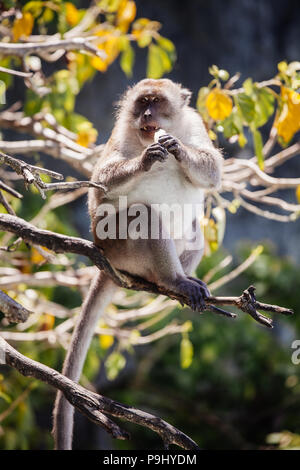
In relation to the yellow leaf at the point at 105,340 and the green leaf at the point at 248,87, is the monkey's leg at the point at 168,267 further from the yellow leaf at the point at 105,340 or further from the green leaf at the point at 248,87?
the yellow leaf at the point at 105,340

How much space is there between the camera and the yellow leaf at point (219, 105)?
2.67 meters

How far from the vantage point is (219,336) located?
573cm

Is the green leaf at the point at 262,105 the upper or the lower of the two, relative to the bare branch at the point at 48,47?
lower

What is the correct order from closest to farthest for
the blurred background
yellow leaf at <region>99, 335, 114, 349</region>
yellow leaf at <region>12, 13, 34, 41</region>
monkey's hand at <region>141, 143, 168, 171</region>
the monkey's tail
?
monkey's hand at <region>141, 143, 168, 171</region> → the monkey's tail → yellow leaf at <region>12, 13, 34, 41</region> → yellow leaf at <region>99, 335, 114, 349</region> → the blurred background

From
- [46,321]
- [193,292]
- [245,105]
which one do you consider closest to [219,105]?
[245,105]

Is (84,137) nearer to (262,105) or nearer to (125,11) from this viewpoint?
(125,11)

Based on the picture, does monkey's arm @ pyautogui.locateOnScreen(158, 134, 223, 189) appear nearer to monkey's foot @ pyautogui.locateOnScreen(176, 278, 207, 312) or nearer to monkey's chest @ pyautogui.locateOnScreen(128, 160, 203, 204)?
monkey's chest @ pyautogui.locateOnScreen(128, 160, 203, 204)

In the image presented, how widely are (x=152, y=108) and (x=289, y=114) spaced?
648mm

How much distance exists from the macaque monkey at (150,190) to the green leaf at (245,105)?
0.21 meters

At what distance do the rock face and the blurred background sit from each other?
0.01m

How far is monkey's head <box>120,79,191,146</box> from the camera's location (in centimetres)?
259

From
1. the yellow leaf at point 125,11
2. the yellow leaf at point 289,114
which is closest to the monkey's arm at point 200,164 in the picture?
the yellow leaf at point 289,114

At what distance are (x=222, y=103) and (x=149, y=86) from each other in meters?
0.37

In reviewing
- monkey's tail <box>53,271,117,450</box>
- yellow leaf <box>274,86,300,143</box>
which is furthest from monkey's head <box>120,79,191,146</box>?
monkey's tail <box>53,271,117,450</box>
